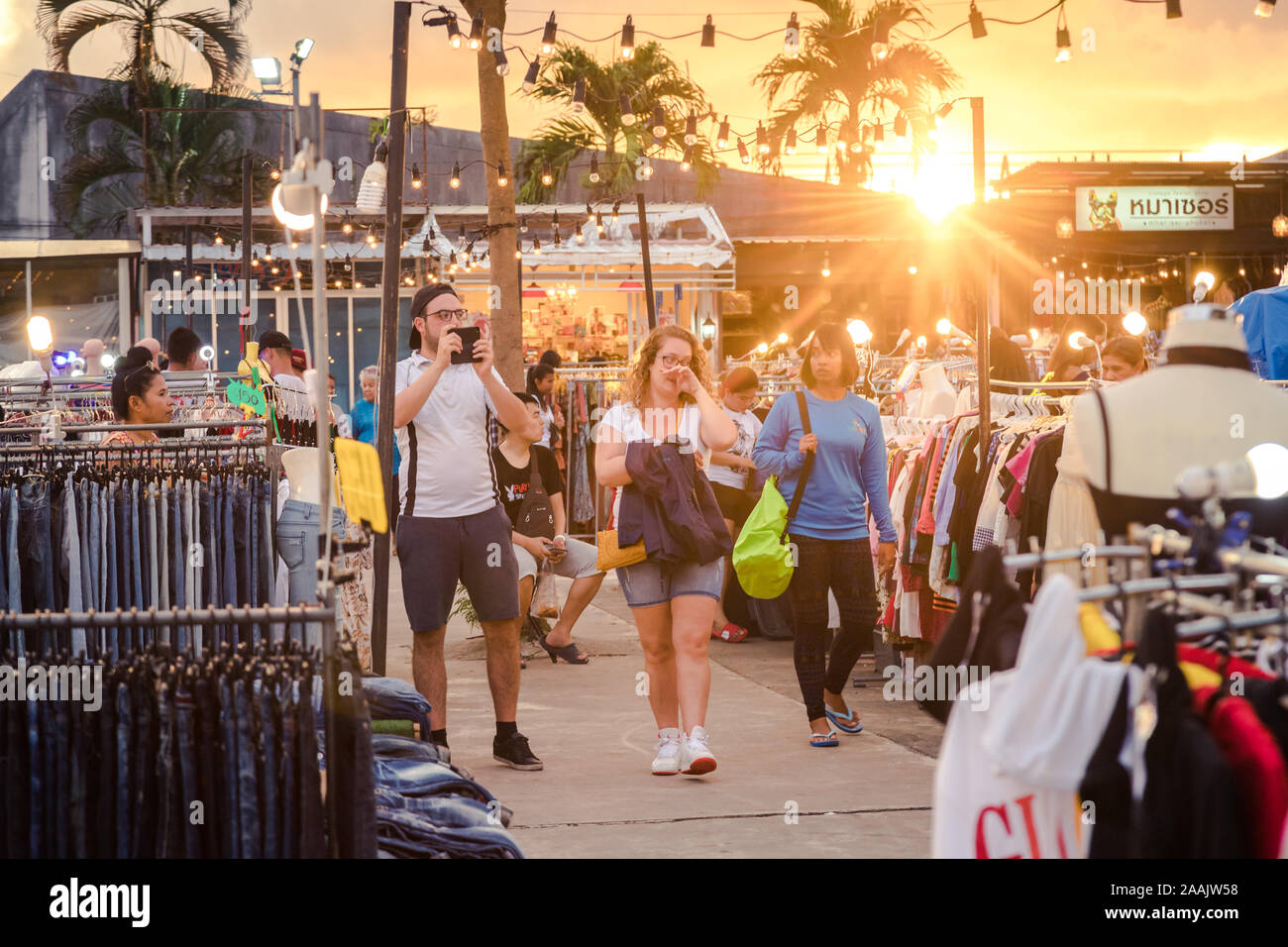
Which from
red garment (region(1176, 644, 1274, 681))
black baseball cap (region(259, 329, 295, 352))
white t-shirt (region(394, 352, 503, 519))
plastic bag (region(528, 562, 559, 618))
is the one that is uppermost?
black baseball cap (region(259, 329, 295, 352))

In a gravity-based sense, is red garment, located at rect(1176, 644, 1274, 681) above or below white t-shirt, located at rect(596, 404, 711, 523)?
below

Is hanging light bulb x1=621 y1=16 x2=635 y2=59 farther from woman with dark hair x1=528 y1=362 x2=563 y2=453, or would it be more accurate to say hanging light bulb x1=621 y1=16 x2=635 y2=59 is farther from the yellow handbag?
the yellow handbag

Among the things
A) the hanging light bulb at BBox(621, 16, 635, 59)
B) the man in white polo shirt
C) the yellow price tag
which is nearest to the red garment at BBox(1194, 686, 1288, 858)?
the yellow price tag

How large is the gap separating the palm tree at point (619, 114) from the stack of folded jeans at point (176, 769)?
1770 centimetres

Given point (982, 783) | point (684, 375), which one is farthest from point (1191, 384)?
point (684, 375)

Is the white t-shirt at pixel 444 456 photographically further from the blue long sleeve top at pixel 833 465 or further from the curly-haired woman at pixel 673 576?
the blue long sleeve top at pixel 833 465

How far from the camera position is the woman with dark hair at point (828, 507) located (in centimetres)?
642

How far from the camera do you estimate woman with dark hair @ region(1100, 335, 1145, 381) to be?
724 centimetres

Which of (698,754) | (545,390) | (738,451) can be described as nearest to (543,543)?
(738,451)

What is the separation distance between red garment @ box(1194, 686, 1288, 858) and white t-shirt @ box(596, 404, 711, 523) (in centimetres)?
396

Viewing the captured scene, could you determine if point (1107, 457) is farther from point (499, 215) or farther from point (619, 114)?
point (619, 114)
